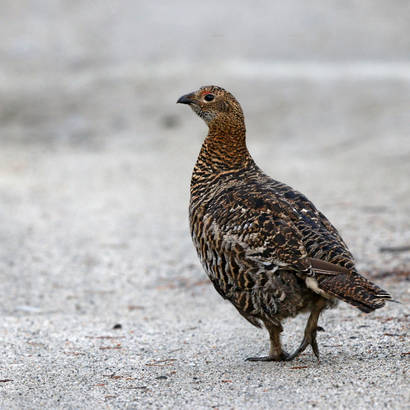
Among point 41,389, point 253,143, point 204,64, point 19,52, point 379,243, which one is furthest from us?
point 19,52

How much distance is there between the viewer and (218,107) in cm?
549

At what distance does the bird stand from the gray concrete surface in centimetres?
40

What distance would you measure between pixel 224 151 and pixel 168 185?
8.04 m

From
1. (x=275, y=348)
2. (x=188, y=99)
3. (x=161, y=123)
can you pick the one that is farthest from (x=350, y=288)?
(x=161, y=123)

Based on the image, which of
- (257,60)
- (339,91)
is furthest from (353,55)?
(339,91)

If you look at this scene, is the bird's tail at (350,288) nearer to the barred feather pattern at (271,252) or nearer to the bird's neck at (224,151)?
the barred feather pattern at (271,252)

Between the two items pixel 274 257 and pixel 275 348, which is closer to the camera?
pixel 274 257

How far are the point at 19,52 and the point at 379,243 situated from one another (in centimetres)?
1949

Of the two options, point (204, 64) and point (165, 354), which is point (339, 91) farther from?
point (165, 354)

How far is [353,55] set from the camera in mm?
23156

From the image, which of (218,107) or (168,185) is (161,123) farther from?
(218,107)

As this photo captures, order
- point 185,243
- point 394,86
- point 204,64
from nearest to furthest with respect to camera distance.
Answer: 1. point 185,243
2. point 394,86
3. point 204,64

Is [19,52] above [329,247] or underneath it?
above

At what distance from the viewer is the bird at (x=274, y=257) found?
4148mm
